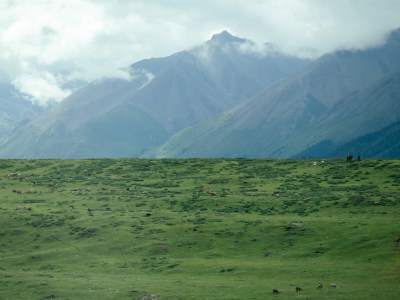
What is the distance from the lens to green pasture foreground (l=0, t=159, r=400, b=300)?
53.4m

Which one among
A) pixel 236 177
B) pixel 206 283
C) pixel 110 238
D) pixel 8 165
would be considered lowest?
pixel 206 283

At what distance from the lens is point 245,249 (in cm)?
6956

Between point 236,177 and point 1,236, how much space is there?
57.3 metres

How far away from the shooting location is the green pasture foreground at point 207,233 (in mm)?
53406

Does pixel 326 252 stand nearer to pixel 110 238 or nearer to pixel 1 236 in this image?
pixel 110 238

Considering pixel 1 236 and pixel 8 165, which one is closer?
pixel 1 236

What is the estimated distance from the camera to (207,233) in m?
75.7

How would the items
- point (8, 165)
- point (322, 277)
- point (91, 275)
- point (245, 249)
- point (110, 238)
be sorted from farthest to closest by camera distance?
point (8, 165) → point (110, 238) → point (245, 249) → point (91, 275) → point (322, 277)

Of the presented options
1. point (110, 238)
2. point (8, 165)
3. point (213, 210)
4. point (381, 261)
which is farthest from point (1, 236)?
point (8, 165)

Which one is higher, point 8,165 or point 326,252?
point 8,165

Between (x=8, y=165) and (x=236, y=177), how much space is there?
63274 mm

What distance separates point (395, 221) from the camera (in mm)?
71312

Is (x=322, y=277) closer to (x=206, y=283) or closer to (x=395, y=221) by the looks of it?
(x=206, y=283)

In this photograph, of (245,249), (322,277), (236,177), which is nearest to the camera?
(322,277)
